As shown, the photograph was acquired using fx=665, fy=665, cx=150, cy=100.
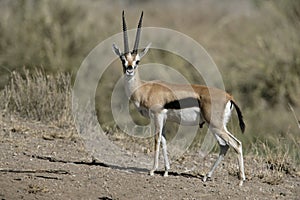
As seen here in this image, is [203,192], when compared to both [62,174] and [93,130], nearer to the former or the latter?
[62,174]

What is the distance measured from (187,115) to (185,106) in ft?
0.36

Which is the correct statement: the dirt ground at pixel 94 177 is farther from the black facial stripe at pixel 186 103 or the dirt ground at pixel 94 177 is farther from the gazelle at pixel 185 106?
the black facial stripe at pixel 186 103

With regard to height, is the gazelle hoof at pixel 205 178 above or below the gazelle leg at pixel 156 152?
below

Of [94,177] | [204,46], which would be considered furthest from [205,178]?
[204,46]

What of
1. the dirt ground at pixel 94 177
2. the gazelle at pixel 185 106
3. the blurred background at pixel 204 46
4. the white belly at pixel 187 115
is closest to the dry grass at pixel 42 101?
the dirt ground at pixel 94 177

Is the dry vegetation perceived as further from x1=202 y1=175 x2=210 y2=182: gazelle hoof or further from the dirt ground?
x1=202 y1=175 x2=210 y2=182: gazelle hoof

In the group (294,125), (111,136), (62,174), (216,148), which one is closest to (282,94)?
(294,125)

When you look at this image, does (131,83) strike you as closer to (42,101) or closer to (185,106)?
(185,106)

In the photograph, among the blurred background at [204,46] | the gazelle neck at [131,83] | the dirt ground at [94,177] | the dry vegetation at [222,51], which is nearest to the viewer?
A: the dirt ground at [94,177]

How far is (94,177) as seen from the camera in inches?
293

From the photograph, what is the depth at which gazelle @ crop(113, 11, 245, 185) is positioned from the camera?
7.83 m

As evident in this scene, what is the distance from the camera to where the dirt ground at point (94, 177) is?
699 centimetres

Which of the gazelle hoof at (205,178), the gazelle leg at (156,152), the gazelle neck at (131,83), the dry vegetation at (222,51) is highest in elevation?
the dry vegetation at (222,51)

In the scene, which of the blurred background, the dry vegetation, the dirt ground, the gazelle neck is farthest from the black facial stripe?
the blurred background
